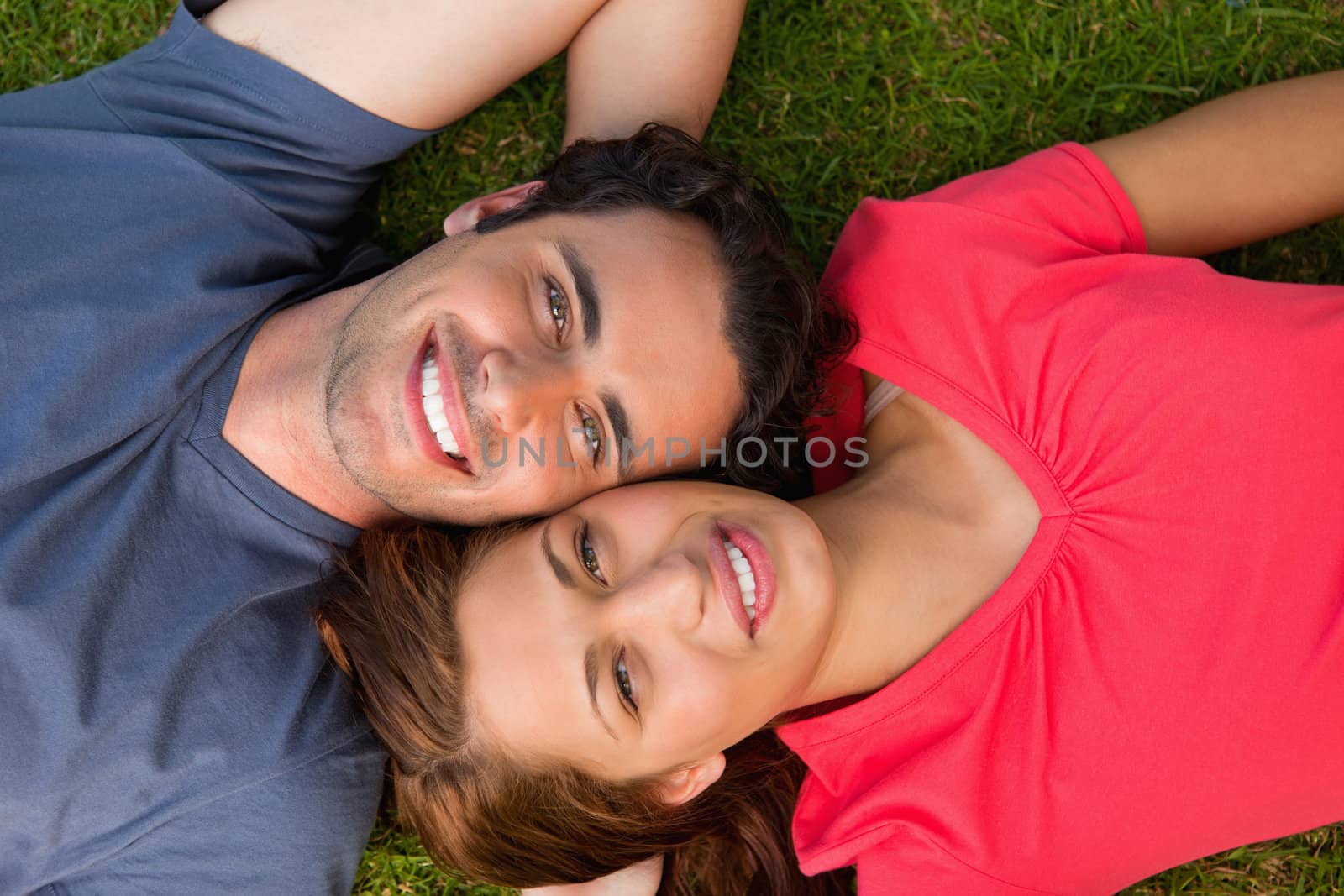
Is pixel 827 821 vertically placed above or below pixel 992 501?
below

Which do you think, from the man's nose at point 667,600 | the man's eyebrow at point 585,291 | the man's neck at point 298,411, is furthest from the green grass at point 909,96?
the man's nose at point 667,600

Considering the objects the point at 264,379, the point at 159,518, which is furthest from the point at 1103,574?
the point at 159,518

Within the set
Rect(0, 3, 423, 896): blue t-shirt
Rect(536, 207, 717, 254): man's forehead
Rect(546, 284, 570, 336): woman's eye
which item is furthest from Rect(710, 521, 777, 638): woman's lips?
Rect(0, 3, 423, 896): blue t-shirt

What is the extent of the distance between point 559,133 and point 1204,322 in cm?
222

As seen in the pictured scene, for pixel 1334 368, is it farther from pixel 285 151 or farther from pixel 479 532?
pixel 285 151

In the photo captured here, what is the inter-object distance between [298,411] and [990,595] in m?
2.03

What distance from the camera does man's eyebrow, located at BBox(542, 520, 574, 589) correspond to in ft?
7.45

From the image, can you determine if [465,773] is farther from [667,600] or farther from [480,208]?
[480,208]

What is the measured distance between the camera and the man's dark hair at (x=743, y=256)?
8.87 ft

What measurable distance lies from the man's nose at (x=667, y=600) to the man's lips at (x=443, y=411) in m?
0.59

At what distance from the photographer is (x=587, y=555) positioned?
2.38 meters

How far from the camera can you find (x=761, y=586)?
7.36 ft

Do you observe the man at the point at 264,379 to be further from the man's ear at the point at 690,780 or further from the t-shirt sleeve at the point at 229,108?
the man's ear at the point at 690,780

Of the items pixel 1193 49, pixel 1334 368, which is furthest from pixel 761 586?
pixel 1193 49
